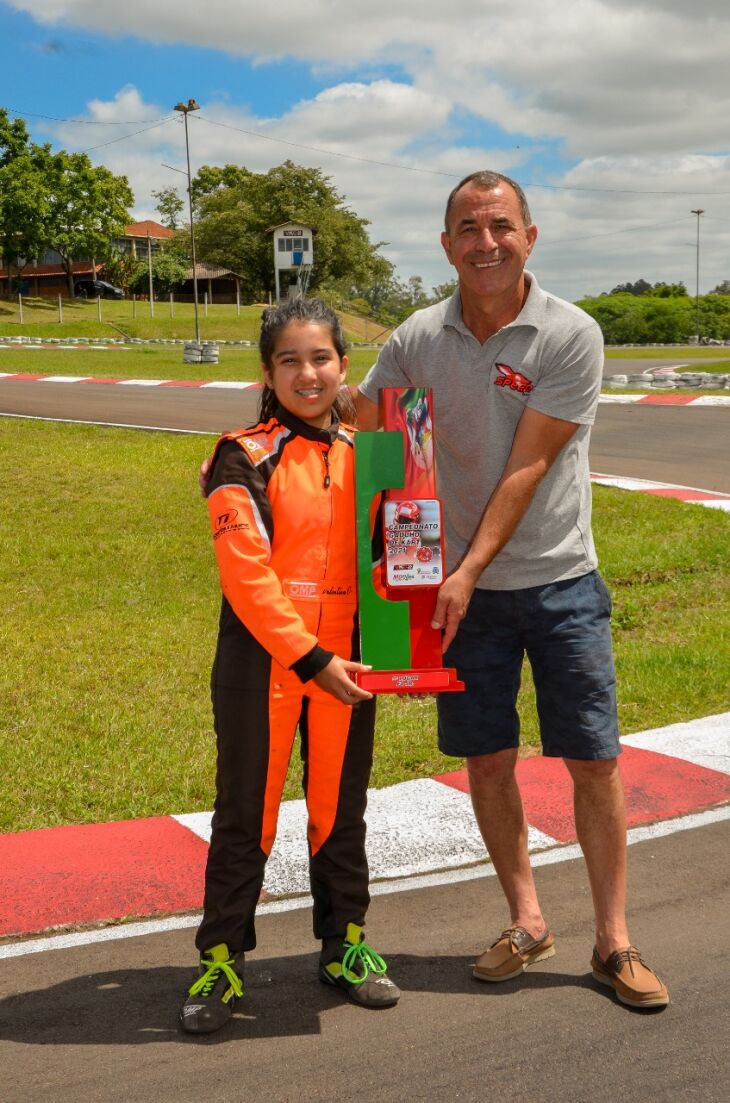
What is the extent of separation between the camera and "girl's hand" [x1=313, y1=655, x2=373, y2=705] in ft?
9.69

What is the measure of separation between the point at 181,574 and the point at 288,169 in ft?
244

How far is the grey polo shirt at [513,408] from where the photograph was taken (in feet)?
10.4

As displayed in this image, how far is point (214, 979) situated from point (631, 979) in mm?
1145

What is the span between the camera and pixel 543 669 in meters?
3.35

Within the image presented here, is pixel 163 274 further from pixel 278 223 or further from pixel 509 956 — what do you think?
pixel 509 956

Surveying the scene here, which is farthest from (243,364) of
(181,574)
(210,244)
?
(210,244)

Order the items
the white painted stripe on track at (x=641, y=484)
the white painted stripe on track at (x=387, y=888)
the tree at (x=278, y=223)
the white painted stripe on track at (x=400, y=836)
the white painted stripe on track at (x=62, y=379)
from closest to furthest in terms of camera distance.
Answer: the white painted stripe on track at (x=387, y=888) < the white painted stripe on track at (x=400, y=836) < the white painted stripe on track at (x=641, y=484) < the white painted stripe on track at (x=62, y=379) < the tree at (x=278, y=223)

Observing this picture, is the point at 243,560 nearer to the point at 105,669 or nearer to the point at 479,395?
the point at 479,395

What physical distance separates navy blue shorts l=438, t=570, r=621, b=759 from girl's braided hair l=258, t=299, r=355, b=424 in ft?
2.44

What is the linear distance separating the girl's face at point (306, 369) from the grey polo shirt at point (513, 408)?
32cm

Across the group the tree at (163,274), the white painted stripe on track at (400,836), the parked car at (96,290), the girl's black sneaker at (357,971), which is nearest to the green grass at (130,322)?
the tree at (163,274)

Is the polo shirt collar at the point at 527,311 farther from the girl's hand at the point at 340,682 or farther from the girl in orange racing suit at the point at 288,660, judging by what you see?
Result: the girl's hand at the point at 340,682

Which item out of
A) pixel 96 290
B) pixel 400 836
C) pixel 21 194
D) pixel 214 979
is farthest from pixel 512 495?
pixel 96 290

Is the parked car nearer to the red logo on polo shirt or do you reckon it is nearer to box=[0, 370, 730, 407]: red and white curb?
box=[0, 370, 730, 407]: red and white curb
